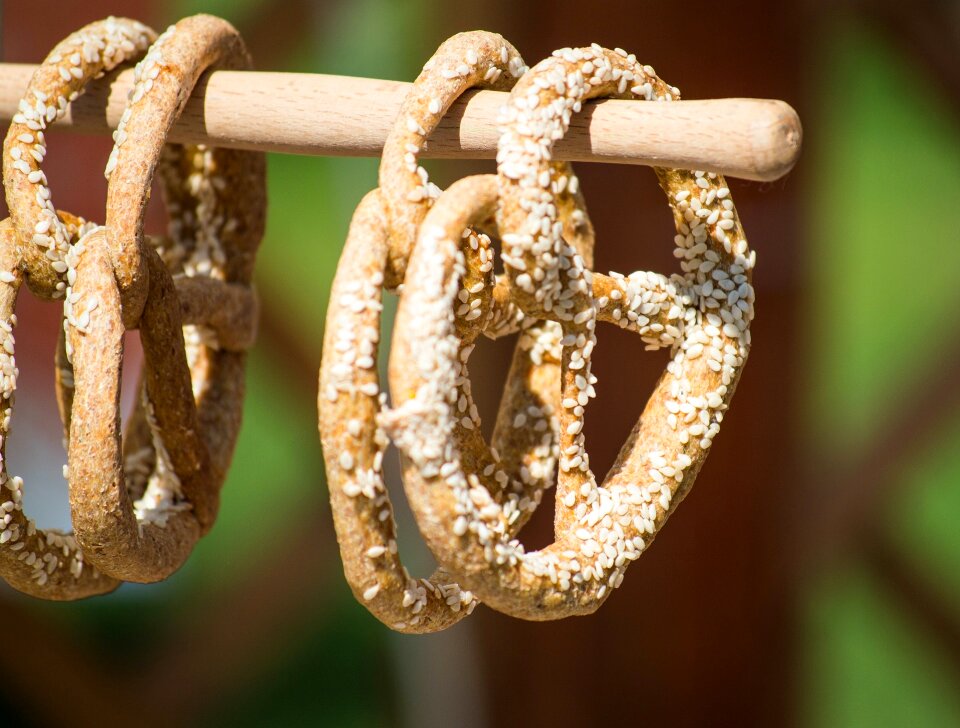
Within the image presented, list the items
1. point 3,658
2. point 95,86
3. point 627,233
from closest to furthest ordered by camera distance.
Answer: point 95,86
point 627,233
point 3,658

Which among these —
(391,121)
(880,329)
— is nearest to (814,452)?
(880,329)

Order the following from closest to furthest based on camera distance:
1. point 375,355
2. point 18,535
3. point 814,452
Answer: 1. point 375,355
2. point 18,535
3. point 814,452

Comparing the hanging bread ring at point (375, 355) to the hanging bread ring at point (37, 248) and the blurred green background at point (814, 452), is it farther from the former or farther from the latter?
the blurred green background at point (814, 452)

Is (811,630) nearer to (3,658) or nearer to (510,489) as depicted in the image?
(510,489)

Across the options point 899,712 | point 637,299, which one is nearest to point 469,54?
point 637,299

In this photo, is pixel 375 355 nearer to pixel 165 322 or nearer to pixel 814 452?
pixel 165 322

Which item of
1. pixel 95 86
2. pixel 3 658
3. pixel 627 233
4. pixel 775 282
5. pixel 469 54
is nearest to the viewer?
pixel 469 54
